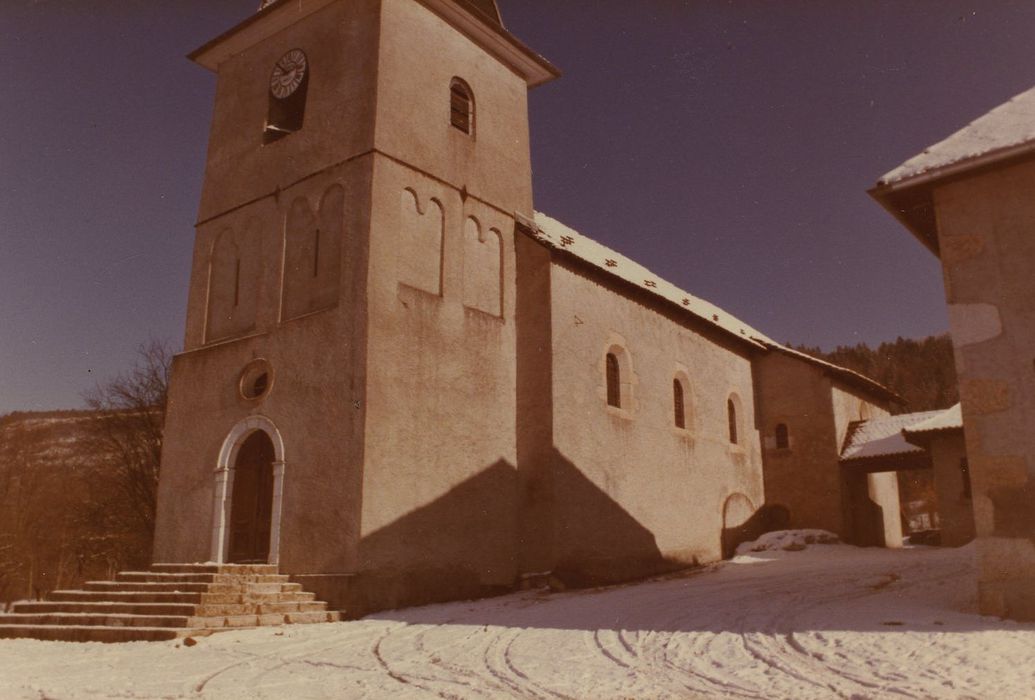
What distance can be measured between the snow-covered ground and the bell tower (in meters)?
2.59

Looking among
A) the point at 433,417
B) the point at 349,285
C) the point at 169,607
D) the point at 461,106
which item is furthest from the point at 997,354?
the point at 461,106

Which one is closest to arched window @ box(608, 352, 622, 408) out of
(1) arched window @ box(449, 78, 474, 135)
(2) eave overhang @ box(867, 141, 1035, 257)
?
(1) arched window @ box(449, 78, 474, 135)

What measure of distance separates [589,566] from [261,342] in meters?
7.38

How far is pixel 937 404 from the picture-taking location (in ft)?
183

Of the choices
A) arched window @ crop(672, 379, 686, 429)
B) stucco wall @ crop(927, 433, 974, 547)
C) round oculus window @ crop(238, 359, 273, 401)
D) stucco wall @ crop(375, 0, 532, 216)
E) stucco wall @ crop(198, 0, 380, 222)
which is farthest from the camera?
stucco wall @ crop(927, 433, 974, 547)

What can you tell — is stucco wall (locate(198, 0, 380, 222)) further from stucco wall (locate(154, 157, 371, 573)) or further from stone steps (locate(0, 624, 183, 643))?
stone steps (locate(0, 624, 183, 643))

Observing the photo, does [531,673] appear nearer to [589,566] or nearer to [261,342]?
[589,566]

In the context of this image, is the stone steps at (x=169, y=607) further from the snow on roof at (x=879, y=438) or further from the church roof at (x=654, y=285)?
the snow on roof at (x=879, y=438)

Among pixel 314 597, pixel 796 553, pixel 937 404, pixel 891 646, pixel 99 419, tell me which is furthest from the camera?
pixel 937 404

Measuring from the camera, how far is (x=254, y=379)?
1487cm

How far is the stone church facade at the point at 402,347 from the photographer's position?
13250 mm

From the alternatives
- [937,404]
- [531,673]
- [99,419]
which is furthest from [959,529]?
[937,404]

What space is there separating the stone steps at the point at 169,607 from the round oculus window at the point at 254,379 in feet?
10.9

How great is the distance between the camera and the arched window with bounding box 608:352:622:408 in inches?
678
